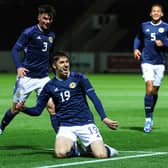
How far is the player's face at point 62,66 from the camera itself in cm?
946

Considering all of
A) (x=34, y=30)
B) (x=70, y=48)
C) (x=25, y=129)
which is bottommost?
(x=70, y=48)

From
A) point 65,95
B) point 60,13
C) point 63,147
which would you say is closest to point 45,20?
point 65,95

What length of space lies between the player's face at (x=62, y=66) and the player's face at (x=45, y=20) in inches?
72.3

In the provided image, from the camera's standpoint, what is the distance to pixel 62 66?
9508mm

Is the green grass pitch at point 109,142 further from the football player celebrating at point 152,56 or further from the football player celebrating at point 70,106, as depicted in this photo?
the football player celebrating at point 152,56

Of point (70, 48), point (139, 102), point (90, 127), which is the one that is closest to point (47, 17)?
point (90, 127)

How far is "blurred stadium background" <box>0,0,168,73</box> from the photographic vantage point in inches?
2080

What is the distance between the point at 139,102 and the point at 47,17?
9873mm

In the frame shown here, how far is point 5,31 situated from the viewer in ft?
177

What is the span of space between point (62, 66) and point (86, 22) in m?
44.6

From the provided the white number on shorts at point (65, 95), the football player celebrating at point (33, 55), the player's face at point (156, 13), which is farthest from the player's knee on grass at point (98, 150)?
the player's face at point (156, 13)

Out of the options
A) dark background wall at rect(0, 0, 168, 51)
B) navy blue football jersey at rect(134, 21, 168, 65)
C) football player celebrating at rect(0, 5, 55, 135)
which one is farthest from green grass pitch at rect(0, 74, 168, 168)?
dark background wall at rect(0, 0, 168, 51)

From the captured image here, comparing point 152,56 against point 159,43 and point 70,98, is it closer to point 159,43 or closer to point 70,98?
point 159,43

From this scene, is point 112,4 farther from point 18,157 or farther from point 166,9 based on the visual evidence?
point 18,157
